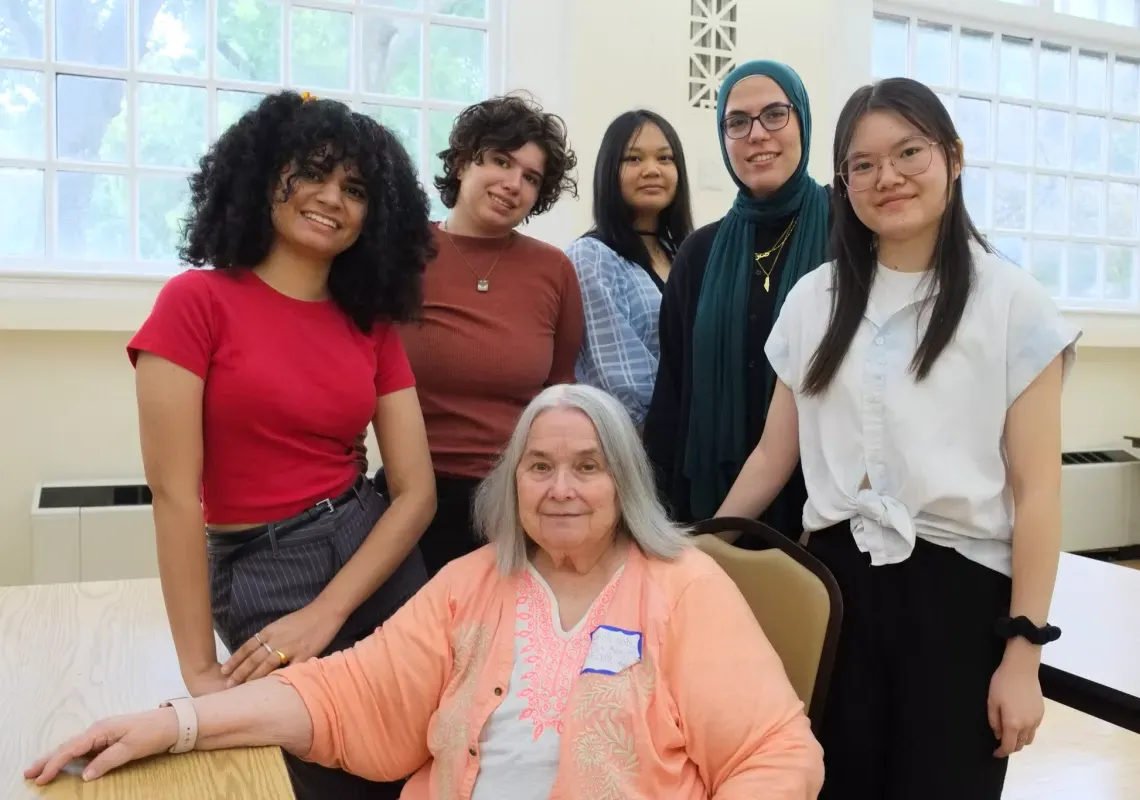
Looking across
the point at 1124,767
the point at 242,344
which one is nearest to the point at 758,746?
the point at 242,344

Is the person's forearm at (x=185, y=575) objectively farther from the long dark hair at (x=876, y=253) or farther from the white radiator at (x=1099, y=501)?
the white radiator at (x=1099, y=501)

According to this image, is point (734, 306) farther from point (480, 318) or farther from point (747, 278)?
point (480, 318)

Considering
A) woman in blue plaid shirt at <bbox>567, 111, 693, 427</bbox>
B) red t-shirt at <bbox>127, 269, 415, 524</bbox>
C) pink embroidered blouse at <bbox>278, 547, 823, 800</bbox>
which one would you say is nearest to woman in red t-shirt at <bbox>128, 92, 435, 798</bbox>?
red t-shirt at <bbox>127, 269, 415, 524</bbox>

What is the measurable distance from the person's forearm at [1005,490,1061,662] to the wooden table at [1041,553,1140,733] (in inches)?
9.0

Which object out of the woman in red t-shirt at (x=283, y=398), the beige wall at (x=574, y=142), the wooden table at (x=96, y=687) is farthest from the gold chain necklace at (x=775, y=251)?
the beige wall at (x=574, y=142)

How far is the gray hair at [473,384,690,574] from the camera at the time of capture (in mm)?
1524

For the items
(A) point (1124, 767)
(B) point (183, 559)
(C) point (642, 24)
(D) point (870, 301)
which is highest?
(C) point (642, 24)

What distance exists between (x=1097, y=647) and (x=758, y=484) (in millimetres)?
671

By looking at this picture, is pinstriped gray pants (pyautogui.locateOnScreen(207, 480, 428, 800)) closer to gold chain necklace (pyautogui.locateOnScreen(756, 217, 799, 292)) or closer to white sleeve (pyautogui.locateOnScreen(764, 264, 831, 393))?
white sleeve (pyautogui.locateOnScreen(764, 264, 831, 393))

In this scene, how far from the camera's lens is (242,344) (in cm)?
142

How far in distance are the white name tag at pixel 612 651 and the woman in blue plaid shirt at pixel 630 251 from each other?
2.83 feet

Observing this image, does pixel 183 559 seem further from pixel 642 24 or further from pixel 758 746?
pixel 642 24

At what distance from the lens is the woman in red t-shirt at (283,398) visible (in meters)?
1.40

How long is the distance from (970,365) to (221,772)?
1185 millimetres
